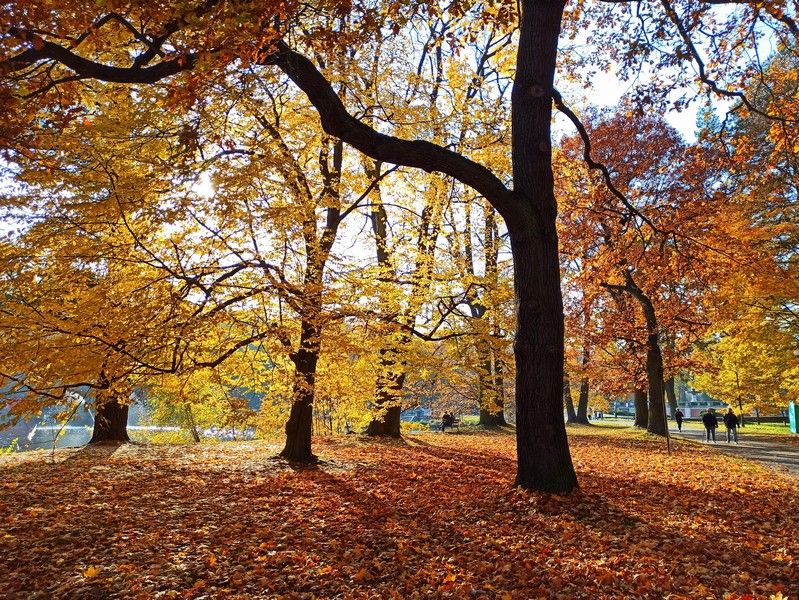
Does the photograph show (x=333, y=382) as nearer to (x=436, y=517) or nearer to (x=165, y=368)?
(x=165, y=368)

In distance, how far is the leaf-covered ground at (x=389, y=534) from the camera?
14.2 ft

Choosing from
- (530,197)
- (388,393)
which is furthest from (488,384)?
(530,197)

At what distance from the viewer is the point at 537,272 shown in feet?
22.4

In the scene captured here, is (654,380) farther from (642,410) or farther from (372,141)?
(372,141)

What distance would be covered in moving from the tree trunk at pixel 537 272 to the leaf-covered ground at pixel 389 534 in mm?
533

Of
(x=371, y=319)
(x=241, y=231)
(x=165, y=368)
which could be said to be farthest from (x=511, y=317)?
(x=165, y=368)

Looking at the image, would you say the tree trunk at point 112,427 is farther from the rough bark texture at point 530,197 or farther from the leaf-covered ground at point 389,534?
the rough bark texture at point 530,197

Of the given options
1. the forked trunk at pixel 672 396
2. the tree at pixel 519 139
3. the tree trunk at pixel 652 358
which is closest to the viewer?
the tree at pixel 519 139

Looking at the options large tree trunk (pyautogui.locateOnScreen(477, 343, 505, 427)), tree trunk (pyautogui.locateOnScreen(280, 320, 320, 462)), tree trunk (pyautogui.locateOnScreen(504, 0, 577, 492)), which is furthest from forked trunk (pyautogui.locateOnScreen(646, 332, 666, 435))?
tree trunk (pyautogui.locateOnScreen(504, 0, 577, 492))

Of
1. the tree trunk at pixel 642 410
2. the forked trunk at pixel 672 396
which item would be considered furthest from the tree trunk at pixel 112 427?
the tree trunk at pixel 642 410

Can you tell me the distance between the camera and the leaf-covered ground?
4328 mm

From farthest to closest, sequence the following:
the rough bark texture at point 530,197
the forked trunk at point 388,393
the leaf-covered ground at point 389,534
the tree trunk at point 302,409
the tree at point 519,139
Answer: the forked trunk at point 388,393 < the tree trunk at point 302,409 < the rough bark texture at point 530,197 < the tree at point 519,139 < the leaf-covered ground at point 389,534

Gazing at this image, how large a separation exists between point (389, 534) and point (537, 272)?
149 inches

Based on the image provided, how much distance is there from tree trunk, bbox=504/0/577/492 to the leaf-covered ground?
533 millimetres
